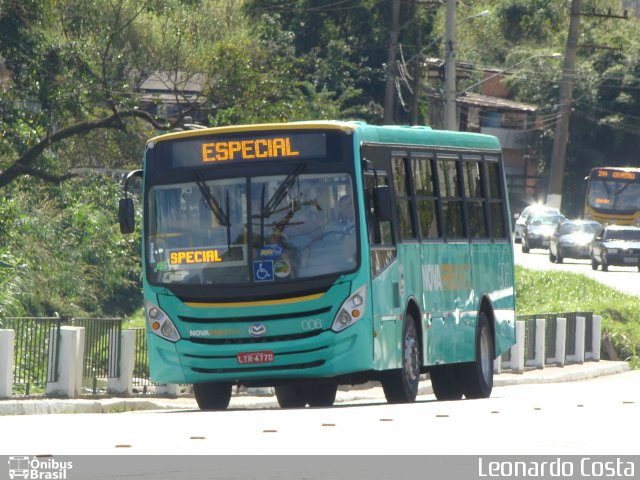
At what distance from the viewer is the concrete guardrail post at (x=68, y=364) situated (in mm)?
19625

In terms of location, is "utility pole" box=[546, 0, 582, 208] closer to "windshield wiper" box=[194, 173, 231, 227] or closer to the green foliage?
the green foliage

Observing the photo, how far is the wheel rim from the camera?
2067 cm

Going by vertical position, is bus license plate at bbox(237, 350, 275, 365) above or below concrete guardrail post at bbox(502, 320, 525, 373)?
above

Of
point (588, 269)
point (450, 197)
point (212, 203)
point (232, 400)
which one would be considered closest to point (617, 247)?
point (588, 269)

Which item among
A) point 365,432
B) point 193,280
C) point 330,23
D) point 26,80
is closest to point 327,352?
point 193,280

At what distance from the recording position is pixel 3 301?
24984 millimetres

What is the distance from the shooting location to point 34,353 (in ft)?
64.7

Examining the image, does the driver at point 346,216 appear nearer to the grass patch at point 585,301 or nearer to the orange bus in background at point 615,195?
the grass patch at point 585,301

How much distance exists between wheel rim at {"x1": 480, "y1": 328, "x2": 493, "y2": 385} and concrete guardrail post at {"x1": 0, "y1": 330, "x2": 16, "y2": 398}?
6.14 m

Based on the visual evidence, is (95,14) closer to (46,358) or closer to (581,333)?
(581,333)

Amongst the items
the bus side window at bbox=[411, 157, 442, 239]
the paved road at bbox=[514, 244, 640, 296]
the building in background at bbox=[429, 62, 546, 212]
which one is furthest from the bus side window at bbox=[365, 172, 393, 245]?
the building in background at bbox=[429, 62, 546, 212]

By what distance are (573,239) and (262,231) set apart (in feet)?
141

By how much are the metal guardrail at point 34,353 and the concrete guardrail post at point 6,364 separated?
373mm

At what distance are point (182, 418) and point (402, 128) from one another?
5.58 m
